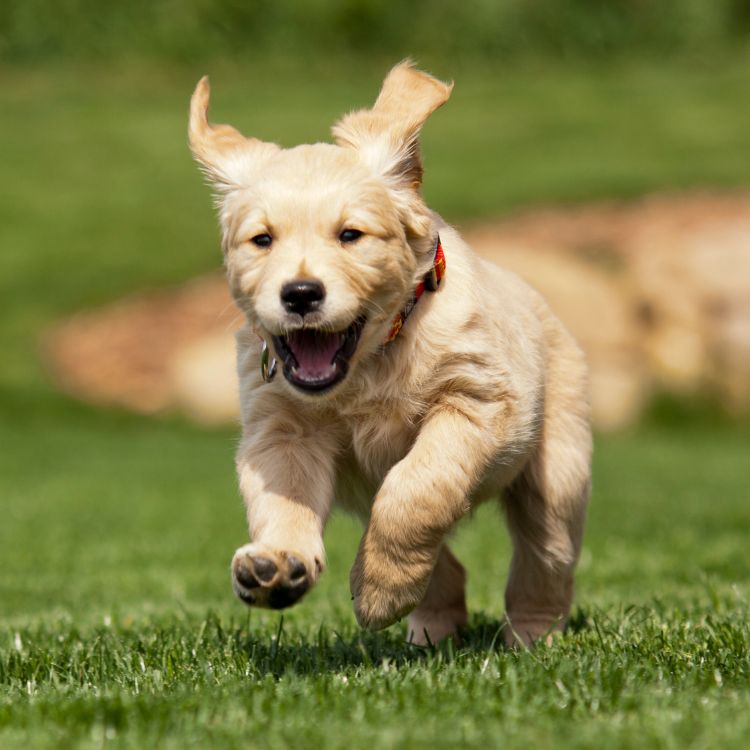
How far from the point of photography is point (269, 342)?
151 inches

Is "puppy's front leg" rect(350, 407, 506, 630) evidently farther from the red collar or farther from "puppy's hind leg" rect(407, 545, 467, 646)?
"puppy's hind leg" rect(407, 545, 467, 646)

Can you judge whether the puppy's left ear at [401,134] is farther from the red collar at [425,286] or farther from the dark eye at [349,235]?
the dark eye at [349,235]

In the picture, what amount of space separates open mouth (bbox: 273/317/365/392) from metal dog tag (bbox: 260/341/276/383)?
98 millimetres

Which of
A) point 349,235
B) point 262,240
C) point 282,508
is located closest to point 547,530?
point 282,508

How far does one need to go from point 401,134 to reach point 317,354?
73 cm

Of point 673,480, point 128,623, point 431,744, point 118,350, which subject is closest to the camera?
point 431,744

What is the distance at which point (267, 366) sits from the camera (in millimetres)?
3939

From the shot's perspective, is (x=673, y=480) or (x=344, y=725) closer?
(x=344, y=725)

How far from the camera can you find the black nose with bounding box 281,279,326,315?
141 inches

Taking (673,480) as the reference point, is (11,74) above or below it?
above

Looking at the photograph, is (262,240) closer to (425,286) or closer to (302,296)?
(302,296)

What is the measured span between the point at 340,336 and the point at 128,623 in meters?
1.93

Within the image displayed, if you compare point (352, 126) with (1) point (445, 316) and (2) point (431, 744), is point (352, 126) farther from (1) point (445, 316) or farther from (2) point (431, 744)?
(2) point (431, 744)

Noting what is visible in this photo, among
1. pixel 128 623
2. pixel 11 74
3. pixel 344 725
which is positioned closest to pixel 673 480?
pixel 128 623
